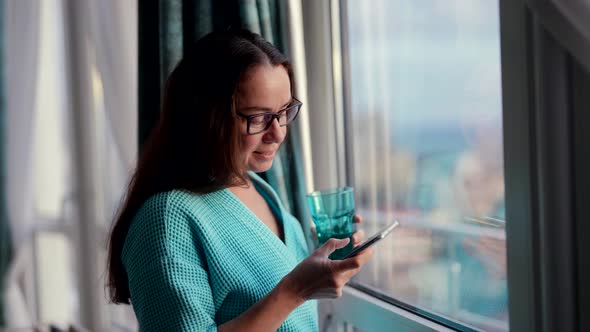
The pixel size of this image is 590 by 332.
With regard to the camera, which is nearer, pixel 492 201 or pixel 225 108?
pixel 225 108

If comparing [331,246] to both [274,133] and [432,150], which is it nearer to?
[274,133]

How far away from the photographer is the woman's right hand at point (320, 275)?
1.01m

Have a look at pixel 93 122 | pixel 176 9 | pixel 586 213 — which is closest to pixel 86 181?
pixel 93 122

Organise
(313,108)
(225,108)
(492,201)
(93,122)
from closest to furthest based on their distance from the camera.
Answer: (225,108) → (492,201) → (313,108) → (93,122)

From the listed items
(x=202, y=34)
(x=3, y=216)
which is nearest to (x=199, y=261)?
(x=202, y=34)

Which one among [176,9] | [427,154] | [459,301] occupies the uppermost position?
[176,9]

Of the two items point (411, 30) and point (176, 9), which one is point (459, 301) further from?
point (176, 9)

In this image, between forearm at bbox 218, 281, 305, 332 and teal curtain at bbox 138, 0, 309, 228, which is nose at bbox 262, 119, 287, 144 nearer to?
forearm at bbox 218, 281, 305, 332

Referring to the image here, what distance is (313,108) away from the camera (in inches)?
66.6

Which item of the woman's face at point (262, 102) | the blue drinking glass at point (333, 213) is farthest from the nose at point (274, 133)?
the blue drinking glass at point (333, 213)

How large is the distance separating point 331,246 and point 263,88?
317 millimetres

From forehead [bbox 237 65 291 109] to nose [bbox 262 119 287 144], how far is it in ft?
0.11

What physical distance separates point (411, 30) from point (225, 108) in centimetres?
62

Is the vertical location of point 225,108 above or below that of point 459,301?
above
